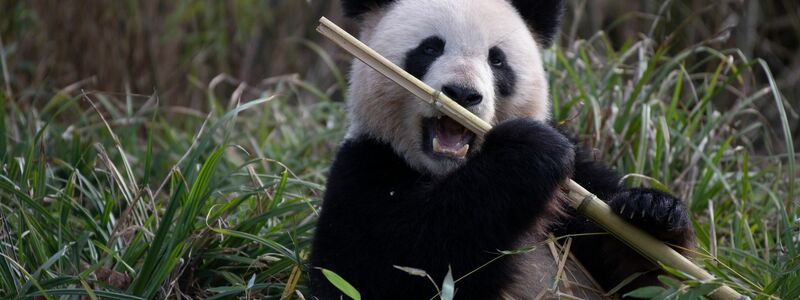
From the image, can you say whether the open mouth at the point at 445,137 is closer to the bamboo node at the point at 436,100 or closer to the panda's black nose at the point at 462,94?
the panda's black nose at the point at 462,94

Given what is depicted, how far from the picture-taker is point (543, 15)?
4641 millimetres

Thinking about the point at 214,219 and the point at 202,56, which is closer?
the point at 214,219

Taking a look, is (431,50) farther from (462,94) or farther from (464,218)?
(464,218)

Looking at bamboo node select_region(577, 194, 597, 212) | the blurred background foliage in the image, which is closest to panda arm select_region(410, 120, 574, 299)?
bamboo node select_region(577, 194, 597, 212)

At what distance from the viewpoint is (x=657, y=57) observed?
5.71 m

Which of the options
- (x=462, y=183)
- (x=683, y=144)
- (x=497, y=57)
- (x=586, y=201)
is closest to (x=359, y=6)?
(x=497, y=57)

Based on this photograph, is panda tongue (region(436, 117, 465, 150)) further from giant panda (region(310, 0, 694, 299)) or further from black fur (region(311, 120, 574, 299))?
black fur (region(311, 120, 574, 299))

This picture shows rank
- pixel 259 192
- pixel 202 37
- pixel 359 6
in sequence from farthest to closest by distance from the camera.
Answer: pixel 202 37 → pixel 259 192 → pixel 359 6

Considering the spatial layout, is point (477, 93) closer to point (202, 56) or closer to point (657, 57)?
point (657, 57)

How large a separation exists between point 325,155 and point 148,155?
219 cm

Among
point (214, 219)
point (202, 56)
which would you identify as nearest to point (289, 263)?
point (214, 219)

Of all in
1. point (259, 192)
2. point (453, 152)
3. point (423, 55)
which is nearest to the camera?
point (453, 152)

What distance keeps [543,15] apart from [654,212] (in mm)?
1345

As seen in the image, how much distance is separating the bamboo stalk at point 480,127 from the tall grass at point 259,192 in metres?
0.23
